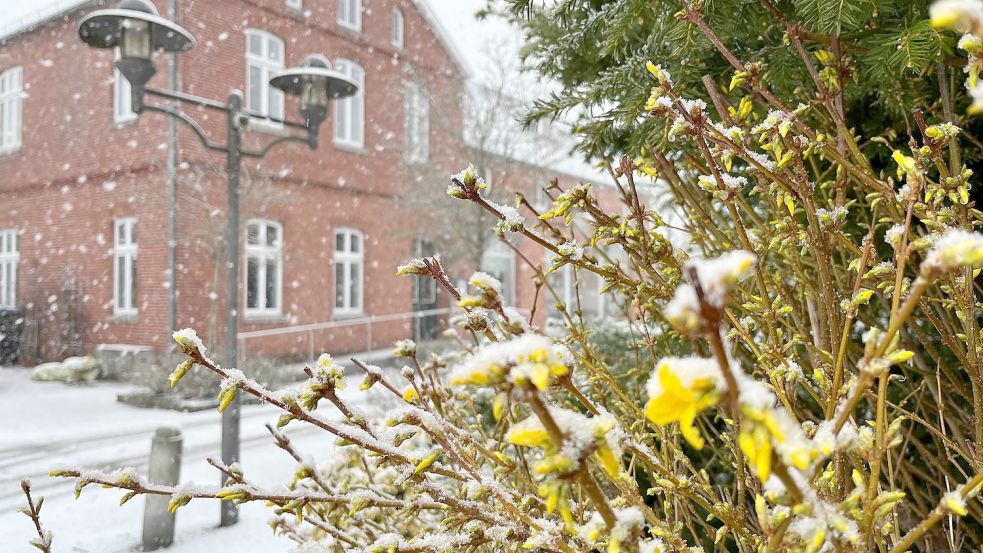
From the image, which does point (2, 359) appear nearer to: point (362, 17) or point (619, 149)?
point (362, 17)

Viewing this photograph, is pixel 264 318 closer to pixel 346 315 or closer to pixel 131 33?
pixel 346 315

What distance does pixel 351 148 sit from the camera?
13.1 metres

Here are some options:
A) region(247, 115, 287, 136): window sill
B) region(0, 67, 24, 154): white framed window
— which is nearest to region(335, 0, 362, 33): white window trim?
region(247, 115, 287, 136): window sill

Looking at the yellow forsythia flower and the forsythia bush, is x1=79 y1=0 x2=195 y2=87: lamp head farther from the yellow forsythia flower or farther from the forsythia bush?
the yellow forsythia flower

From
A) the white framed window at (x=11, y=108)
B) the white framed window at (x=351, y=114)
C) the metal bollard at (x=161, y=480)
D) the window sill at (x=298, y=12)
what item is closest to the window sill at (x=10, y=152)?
the white framed window at (x=11, y=108)

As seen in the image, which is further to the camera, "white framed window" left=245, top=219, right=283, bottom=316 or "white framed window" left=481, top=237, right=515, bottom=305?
"white framed window" left=481, top=237, right=515, bottom=305

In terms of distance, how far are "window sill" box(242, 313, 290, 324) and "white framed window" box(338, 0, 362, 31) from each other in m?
5.99

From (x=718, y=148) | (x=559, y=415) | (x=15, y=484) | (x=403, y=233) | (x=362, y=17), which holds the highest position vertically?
(x=362, y=17)

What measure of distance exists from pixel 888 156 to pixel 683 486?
67.4 inches

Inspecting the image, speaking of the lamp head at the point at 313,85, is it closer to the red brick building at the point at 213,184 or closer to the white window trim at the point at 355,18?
the red brick building at the point at 213,184

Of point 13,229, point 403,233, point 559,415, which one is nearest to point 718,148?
point 559,415

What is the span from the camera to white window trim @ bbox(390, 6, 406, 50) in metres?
14.5

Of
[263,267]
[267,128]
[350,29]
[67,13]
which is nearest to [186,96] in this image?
[267,128]

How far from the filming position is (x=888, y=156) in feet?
7.33
